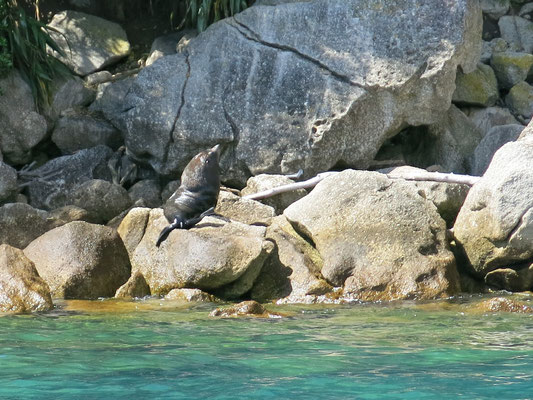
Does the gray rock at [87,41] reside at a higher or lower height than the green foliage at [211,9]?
lower

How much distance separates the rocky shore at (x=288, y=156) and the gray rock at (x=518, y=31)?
0.11ft

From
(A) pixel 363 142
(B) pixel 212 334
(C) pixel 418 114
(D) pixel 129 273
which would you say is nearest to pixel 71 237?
(D) pixel 129 273

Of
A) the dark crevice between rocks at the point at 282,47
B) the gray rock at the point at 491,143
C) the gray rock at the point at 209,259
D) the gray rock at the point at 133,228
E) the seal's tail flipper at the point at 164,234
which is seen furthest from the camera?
the gray rock at the point at 491,143

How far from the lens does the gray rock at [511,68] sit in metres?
14.9

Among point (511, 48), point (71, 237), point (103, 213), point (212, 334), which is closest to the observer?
point (212, 334)

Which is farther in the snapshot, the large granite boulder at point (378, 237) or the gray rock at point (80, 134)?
the gray rock at point (80, 134)

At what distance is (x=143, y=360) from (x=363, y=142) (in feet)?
22.5

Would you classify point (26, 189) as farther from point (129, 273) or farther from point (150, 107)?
point (129, 273)

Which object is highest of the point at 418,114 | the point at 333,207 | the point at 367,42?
the point at 367,42

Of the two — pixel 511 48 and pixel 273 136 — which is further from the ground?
pixel 511 48

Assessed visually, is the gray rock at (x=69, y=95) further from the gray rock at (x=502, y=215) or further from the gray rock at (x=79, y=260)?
the gray rock at (x=502, y=215)

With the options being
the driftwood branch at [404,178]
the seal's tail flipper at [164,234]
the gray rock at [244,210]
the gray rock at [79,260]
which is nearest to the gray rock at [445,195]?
the driftwood branch at [404,178]

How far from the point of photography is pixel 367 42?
503 inches

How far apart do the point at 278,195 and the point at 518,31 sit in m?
6.47
